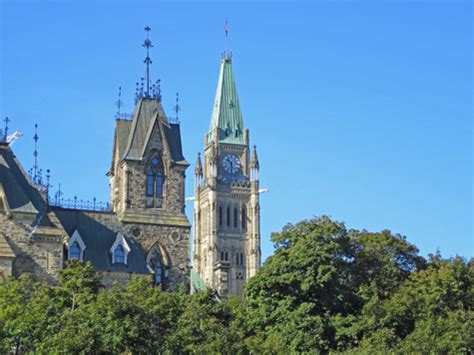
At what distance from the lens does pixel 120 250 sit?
8344 cm

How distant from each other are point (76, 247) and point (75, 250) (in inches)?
9.4

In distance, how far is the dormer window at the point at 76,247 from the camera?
8150 cm

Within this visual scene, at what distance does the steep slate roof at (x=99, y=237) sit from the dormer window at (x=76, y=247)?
0.60 metres

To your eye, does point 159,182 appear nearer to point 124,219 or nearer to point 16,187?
point 124,219

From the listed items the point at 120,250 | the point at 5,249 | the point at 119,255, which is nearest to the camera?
Result: the point at 5,249

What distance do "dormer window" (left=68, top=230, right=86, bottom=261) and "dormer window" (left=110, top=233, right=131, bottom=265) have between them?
89.0 inches

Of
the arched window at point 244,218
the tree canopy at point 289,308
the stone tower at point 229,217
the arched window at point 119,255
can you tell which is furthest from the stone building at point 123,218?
the arched window at point 244,218

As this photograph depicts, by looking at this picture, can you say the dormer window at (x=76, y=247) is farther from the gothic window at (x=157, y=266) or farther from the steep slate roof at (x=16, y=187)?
the gothic window at (x=157, y=266)

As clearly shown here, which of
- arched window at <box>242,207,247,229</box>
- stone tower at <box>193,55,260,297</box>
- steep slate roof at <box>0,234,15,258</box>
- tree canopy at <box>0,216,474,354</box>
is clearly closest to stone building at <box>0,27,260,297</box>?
steep slate roof at <box>0,234,15,258</box>

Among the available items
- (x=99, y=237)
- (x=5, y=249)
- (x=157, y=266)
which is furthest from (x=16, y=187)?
(x=157, y=266)

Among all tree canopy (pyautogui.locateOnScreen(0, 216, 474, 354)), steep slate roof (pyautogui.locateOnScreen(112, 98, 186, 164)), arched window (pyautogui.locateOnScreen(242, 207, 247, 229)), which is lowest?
tree canopy (pyautogui.locateOnScreen(0, 216, 474, 354))

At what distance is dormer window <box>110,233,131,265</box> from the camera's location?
83.0 meters

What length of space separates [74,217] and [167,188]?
24.3ft

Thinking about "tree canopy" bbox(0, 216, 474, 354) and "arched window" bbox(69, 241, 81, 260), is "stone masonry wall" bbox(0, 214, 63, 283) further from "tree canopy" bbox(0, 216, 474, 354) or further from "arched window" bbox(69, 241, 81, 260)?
"tree canopy" bbox(0, 216, 474, 354)
